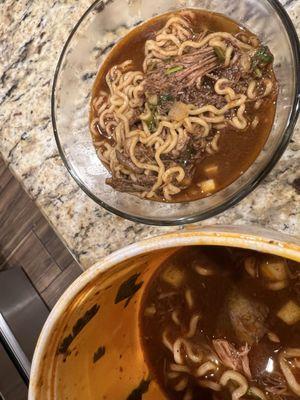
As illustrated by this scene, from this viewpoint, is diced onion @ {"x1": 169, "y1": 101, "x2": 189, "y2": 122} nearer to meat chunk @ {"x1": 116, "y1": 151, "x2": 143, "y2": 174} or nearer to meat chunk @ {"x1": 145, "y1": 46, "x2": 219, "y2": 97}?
meat chunk @ {"x1": 145, "y1": 46, "x2": 219, "y2": 97}

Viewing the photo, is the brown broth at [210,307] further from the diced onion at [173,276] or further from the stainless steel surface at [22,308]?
the stainless steel surface at [22,308]

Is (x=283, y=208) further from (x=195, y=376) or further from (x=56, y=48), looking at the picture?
(x=56, y=48)

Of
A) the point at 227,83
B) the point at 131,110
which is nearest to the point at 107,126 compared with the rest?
the point at 131,110

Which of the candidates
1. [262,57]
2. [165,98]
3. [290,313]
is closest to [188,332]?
[290,313]

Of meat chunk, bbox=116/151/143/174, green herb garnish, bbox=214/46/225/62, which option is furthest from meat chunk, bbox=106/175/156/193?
green herb garnish, bbox=214/46/225/62

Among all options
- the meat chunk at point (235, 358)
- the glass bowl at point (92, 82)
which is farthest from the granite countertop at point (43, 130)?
the meat chunk at point (235, 358)

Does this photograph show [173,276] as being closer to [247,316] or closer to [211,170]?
[247,316]
